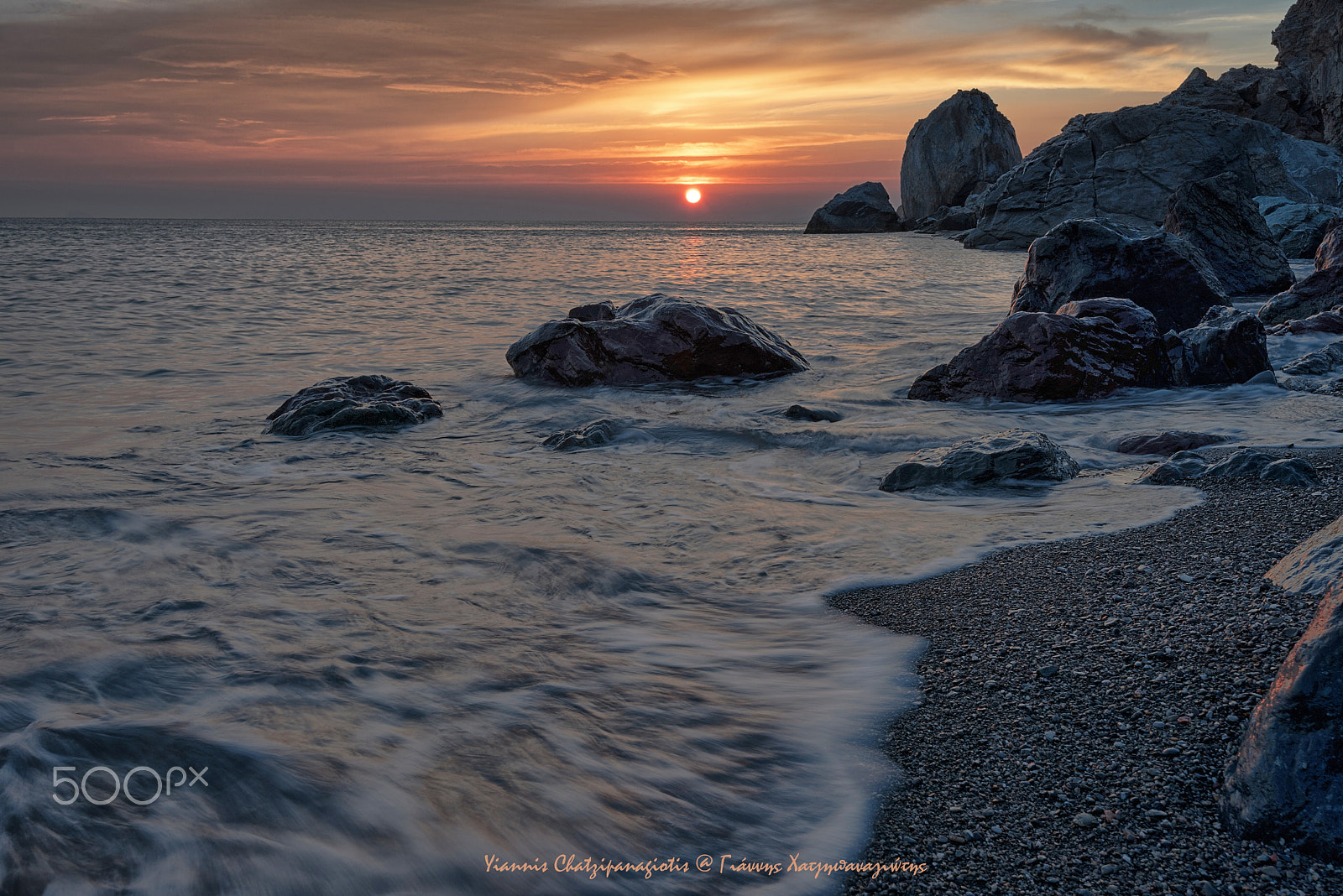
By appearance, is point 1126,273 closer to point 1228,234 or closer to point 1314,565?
point 1228,234

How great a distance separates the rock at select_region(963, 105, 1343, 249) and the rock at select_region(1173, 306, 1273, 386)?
29.6 m

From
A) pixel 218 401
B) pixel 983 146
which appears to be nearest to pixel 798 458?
pixel 218 401

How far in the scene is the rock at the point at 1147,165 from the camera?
35.2m

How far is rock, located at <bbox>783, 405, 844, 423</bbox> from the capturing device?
23.0 feet

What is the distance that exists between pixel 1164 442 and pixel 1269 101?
55.9 m

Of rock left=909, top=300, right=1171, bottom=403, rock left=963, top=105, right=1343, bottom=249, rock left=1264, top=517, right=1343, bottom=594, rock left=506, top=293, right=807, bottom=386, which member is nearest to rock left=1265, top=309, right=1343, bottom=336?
rock left=909, top=300, right=1171, bottom=403

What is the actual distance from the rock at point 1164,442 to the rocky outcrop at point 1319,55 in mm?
51875

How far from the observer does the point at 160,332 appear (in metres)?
12.3

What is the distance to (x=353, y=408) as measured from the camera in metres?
6.88

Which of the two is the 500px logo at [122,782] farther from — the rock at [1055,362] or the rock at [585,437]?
the rock at [1055,362]

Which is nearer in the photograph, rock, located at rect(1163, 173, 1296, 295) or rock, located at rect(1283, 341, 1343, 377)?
rock, located at rect(1283, 341, 1343, 377)

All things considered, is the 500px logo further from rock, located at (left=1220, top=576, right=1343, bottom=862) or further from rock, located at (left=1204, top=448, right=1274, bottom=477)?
rock, located at (left=1204, top=448, right=1274, bottom=477)

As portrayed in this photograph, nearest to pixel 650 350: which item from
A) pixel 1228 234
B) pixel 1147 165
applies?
pixel 1228 234

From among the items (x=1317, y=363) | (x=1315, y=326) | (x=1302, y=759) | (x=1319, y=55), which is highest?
(x=1319, y=55)
